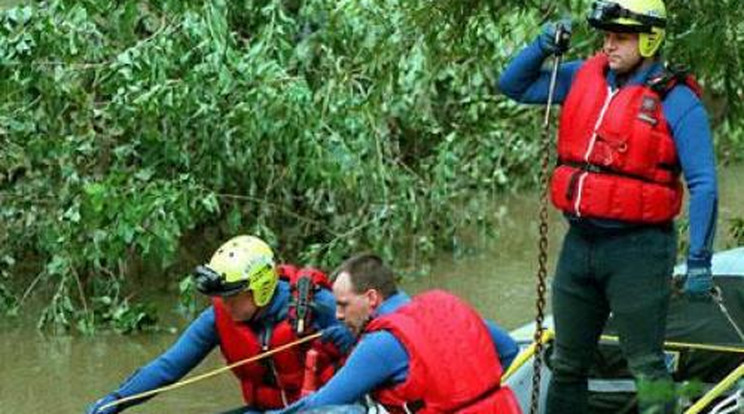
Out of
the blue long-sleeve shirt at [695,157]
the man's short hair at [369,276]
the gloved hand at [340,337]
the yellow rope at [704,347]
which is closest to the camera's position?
the blue long-sleeve shirt at [695,157]

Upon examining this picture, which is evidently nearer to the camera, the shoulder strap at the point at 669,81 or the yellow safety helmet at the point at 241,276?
the shoulder strap at the point at 669,81

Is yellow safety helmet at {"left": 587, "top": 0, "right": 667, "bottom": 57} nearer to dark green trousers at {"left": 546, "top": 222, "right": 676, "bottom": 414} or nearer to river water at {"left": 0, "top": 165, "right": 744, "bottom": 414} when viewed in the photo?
dark green trousers at {"left": 546, "top": 222, "right": 676, "bottom": 414}

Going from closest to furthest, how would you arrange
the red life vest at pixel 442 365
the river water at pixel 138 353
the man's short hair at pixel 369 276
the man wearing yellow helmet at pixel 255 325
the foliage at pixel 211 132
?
1. the red life vest at pixel 442 365
2. the man's short hair at pixel 369 276
3. the man wearing yellow helmet at pixel 255 325
4. the river water at pixel 138 353
5. the foliage at pixel 211 132

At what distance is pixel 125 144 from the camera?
955 centimetres

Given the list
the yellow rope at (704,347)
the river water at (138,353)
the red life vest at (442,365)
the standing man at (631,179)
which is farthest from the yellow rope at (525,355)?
the river water at (138,353)

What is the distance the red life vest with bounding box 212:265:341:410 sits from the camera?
5.36 meters

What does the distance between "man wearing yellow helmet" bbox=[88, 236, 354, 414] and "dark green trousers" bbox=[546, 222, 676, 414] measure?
831mm

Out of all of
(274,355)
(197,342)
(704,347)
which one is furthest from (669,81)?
(197,342)

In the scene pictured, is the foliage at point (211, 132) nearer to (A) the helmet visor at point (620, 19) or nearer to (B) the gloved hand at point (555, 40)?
(B) the gloved hand at point (555, 40)

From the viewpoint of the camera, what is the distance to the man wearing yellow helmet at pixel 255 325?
17.6ft

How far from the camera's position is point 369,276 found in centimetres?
459

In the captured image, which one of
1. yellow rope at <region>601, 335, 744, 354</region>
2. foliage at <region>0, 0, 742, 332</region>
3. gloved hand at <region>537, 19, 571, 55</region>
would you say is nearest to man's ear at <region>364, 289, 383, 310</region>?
gloved hand at <region>537, 19, 571, 55</region>

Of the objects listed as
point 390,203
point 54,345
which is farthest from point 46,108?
point 390,203

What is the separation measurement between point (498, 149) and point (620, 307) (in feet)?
21.2
